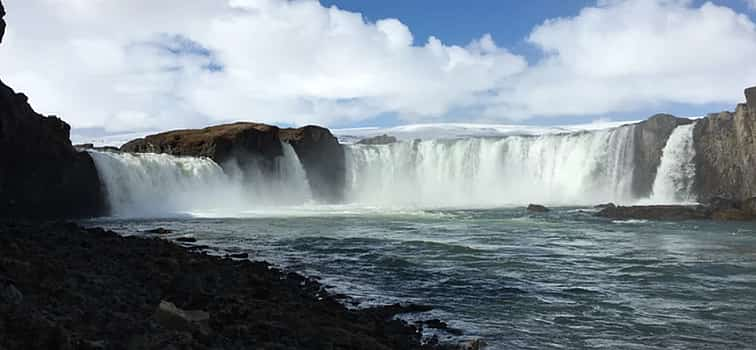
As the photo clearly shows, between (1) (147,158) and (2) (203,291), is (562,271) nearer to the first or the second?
(2) (203,291)

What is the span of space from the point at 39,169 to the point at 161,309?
33.3m

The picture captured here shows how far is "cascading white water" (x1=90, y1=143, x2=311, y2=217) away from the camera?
138 feet

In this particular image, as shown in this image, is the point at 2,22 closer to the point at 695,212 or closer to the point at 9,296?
the point at 9,296

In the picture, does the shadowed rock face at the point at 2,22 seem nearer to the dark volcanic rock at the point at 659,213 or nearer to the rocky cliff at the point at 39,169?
the rocky cliff at the point at 39,169

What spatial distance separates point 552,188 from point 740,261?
133ft

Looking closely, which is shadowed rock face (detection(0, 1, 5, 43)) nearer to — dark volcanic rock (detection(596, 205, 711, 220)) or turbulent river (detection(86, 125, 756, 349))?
turbulent river (detection(86, 125, 756, 349))

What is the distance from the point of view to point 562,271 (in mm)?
16531

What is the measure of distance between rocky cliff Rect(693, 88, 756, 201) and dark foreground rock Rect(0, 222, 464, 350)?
4298 centimetres

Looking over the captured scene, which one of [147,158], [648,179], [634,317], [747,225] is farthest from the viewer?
[648,179]

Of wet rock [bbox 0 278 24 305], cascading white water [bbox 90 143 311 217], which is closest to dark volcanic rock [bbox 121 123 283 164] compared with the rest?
cascading white water [bbox 90 143 311 217]

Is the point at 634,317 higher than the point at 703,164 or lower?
lower

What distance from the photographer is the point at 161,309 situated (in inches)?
263

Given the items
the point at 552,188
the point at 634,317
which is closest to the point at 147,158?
the point at 552,188

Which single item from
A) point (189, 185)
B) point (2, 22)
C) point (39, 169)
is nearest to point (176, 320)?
point (2, 22)
